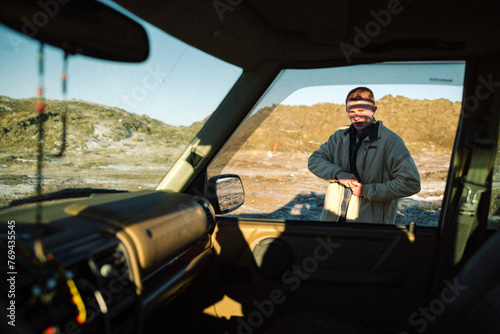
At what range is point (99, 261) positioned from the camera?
3.78 feet

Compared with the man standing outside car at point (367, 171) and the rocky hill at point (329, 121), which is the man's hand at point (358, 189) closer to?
the man standing outside car at point (367, 171)

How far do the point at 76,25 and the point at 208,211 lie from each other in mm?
1244

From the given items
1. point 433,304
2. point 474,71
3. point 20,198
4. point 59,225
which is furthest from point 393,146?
point 20,198

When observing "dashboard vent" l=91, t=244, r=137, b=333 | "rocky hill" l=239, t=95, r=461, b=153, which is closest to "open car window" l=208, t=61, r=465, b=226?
"rocky hill" l=239, t=95, r=461, b=153

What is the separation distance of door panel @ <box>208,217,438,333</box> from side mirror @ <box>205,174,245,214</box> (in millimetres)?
113

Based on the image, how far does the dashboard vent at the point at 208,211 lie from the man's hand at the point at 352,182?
981mm

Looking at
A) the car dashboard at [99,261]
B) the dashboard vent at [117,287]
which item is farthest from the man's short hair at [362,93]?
the dashboard vent at [117,287]

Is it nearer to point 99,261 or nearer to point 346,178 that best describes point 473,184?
point 346,178

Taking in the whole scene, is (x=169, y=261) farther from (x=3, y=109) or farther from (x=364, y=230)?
(x=364, y=230)

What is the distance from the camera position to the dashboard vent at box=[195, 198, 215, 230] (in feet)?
6.49

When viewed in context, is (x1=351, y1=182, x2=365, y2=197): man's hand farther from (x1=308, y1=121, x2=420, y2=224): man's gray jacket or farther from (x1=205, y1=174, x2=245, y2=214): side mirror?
(x1=205, y1=174, x2=245, y2=214): side mirror

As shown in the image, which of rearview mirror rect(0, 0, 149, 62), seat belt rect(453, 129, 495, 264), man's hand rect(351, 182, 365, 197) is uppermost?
seat belt rect(453, 129, 495, 264)

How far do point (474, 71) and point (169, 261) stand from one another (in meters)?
2.09

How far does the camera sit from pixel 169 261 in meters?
1.58
